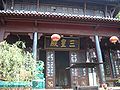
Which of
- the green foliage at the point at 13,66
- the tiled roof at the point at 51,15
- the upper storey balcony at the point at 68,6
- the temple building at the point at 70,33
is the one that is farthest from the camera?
the upper storey balcony at the point at 68,6

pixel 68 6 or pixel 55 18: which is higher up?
pixel 68 6

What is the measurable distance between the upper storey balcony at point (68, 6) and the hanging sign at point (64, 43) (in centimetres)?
178

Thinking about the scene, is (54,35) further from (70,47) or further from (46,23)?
(70,47)

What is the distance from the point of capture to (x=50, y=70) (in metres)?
9.68

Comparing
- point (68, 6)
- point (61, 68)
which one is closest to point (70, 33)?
point (68, 6)

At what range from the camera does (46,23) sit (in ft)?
28.7

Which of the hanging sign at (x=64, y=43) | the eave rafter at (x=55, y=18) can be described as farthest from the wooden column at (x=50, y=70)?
the eave rafter at (x=55, y=18)

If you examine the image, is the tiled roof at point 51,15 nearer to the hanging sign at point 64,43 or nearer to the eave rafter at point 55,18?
the eave rafter at point 55,18

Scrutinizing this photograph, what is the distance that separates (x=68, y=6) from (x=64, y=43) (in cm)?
252

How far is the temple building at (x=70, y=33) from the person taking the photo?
8344 millimetres

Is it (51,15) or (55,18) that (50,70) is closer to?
(55,18)

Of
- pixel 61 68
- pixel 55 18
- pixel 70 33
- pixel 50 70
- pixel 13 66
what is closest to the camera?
pixel 13 66

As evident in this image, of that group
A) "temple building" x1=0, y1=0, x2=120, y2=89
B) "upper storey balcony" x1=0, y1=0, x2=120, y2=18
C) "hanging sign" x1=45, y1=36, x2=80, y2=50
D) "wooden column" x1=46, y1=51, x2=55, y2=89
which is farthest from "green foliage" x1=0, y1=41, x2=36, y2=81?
"upper storey balcony" x1=0, y1=0, x2=120, y2=18

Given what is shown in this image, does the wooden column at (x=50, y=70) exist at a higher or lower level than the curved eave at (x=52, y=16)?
lower
